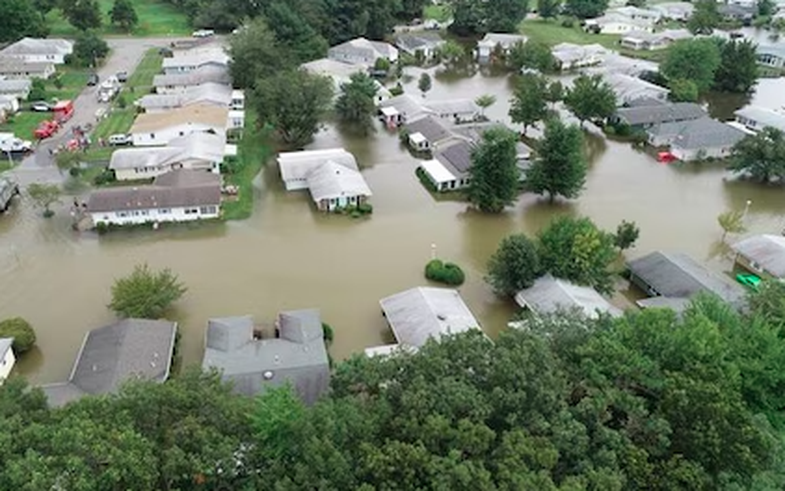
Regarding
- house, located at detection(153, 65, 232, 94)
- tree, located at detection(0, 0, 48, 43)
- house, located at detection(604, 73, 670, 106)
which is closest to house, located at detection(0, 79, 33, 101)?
house, located at detection(153, 65, 232, 94)

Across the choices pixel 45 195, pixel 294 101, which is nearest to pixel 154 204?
pixel 45 195

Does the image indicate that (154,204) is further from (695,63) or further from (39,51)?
(695,63)

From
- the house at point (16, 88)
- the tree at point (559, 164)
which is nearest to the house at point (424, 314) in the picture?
the tree at point (559, 164)

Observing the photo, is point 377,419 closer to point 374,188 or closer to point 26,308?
point 26,308

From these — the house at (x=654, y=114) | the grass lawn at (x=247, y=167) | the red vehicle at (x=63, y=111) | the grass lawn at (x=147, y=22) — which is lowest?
the grass lawn at (x=147, y=22)

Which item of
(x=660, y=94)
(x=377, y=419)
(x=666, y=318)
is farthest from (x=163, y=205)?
(x=660, y=94)

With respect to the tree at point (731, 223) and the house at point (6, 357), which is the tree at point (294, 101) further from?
the tree at point (731, 223)
